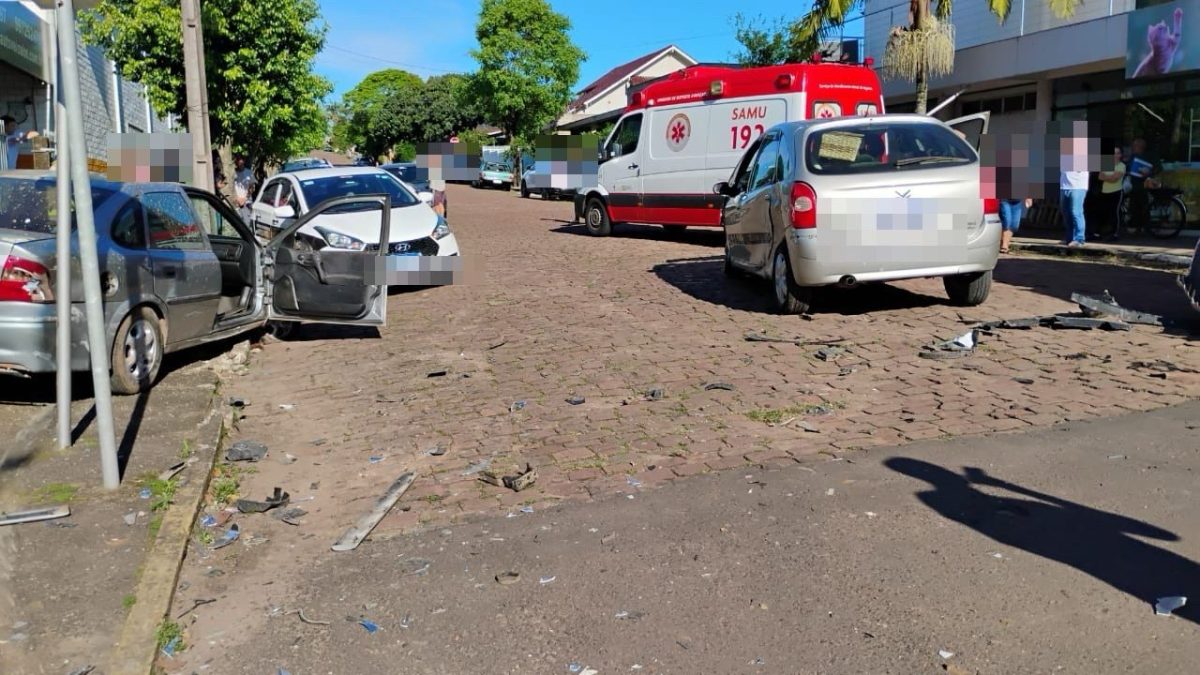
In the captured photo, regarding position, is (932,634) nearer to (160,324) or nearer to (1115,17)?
(160,324)

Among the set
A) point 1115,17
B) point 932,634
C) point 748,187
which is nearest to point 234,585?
point 932,634

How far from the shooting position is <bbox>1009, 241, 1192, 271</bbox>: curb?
1263cm

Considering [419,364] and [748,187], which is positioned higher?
[748,187]

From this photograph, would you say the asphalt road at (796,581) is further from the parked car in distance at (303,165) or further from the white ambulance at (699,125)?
the parked car in distance at (303,165)

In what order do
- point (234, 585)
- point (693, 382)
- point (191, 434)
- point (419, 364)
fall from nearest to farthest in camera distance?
point (234, 585)
point (191, 434)
point (693, 382)
point (419, 364)

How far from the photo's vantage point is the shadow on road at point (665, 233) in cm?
1791

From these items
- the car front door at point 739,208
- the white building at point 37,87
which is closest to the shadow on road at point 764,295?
the car front door at point 739,208

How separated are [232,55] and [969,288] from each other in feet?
40.9

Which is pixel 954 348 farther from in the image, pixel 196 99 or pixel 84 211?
pixel 196 99

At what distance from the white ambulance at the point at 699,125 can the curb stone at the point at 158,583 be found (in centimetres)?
1078

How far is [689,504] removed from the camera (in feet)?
15.9

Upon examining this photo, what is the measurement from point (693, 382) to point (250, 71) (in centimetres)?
1259

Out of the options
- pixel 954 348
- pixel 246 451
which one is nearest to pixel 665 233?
pixel 954 348

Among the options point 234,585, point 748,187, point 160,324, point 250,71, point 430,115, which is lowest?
point 234,585
